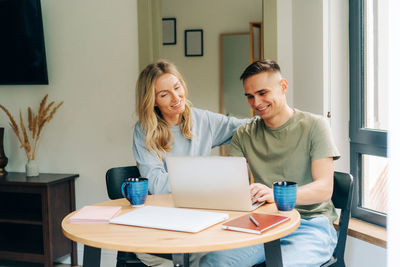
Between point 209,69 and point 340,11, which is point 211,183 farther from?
point 209,69

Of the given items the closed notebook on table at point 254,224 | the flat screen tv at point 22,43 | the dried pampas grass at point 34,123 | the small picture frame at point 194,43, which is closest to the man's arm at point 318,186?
the closed notebook on table at point 254,224

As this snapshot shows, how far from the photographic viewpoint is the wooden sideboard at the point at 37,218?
3.00m

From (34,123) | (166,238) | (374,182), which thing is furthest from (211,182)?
(34,123)

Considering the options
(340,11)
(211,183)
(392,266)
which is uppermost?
(340,11)

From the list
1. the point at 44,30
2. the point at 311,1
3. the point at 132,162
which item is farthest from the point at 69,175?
the point at 311,1

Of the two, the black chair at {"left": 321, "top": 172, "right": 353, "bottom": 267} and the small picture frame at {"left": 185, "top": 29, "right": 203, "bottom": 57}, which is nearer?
the black chair at {"left": 321, "top": 172, "right": 353, "bottom": 267}

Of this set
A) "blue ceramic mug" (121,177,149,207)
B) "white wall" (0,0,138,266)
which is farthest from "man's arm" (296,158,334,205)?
"white wall" (0,0,138,266)

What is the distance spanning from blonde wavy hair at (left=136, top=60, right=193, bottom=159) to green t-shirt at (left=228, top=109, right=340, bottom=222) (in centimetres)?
39

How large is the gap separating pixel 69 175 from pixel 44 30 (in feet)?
3.70

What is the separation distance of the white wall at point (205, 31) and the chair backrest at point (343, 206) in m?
3.32

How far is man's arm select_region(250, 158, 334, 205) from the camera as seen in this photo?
151 cm

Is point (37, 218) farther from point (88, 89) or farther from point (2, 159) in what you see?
point (88, 89)

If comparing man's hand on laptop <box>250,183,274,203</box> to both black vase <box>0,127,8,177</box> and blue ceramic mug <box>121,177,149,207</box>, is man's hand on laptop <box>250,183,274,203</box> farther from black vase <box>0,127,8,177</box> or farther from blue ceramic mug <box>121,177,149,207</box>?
black vase <box>0,127,8,177</box>

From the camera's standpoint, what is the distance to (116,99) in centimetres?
318
